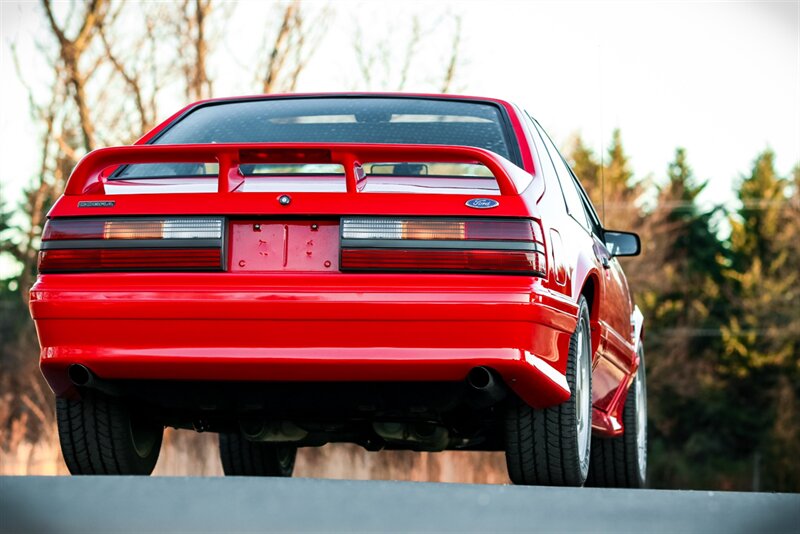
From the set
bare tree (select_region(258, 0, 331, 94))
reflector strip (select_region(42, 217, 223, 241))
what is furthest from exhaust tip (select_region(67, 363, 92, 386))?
bare tree (select_region(258, 0, 331, 94))

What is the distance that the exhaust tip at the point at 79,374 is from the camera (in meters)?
4.38

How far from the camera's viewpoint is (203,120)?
5.47 meters

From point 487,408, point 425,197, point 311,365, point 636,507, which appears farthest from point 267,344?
point 636,507

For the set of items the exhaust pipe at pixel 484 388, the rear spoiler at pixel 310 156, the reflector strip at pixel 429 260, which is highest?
Answer: the rear spoiler at pixel 310 156

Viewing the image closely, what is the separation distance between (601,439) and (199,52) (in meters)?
11.5

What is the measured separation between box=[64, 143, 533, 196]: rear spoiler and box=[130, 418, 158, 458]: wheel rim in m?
1.21

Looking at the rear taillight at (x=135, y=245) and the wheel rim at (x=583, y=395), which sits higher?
the rear taillight at (x=135, y=245)

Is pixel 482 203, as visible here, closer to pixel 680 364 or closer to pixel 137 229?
pixel 137 229

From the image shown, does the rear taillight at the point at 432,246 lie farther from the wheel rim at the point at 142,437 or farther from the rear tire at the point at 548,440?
the wheel rim at the point at 142,437

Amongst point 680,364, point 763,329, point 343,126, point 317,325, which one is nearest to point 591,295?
point 343,126

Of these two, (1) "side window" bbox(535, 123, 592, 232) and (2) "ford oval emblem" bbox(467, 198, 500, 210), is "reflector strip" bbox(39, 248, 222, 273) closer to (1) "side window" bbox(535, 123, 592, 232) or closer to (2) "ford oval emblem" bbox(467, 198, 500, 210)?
(2) "ford oval emblem" bbox(467, 198, 500, 210)

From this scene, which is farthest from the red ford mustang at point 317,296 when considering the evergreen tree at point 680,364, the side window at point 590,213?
the evergreen tree at point 680,364

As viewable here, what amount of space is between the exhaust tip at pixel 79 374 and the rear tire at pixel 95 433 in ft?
1.17

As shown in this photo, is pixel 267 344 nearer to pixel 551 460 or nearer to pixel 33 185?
pixel 551 460
